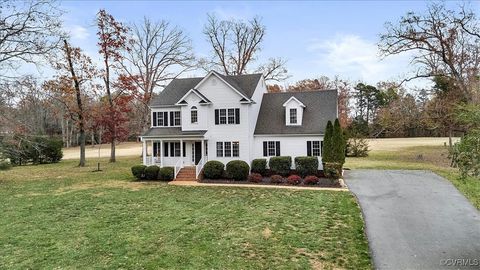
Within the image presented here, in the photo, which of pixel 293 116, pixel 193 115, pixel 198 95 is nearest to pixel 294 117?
pixel 293 116

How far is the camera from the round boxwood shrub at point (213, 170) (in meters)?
22.0

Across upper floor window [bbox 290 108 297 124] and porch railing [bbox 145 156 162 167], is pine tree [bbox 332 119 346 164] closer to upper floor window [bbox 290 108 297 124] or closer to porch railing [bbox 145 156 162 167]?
upper floor window [bbox 290 108 297 124]

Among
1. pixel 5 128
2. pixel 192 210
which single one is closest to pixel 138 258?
pixel 192 210

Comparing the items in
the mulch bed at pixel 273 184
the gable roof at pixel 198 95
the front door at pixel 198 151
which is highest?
the gable roof at pixel 198 95

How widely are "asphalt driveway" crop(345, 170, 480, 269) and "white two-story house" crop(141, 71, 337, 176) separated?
5.61m

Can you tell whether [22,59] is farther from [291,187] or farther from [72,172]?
[291,187]

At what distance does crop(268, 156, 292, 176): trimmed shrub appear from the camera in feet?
73.7

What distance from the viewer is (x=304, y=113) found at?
82.0 ft

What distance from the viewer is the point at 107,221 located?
41.1ft

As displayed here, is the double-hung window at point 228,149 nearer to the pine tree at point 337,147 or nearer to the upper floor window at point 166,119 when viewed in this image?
the upper floor window at point 166,119

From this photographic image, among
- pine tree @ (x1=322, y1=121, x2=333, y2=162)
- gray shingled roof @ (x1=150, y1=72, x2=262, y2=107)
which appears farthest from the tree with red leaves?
pine tree @ (x1=322, y1=121, x2=333, y2=162)

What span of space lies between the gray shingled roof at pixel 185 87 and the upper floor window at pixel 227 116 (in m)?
1.60

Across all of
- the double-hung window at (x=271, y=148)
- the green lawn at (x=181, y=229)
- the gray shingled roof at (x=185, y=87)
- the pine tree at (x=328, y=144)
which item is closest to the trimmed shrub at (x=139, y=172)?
the green lawn at (x=181, y=229)

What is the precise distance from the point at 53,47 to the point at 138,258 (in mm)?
A: 17239
